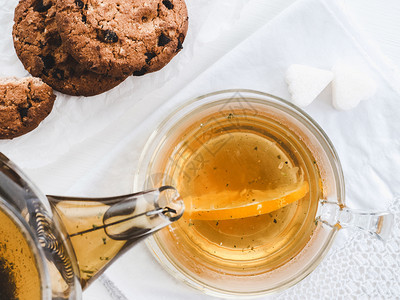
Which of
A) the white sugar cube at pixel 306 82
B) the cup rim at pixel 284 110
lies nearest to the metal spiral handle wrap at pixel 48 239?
the cup rim at pixel 284 110

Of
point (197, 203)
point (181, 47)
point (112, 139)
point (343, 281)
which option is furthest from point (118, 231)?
point (343, 281)

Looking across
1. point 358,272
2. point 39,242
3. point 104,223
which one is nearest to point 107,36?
point 104,223

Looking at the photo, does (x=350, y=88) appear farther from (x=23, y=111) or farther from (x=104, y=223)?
(x=23, y=111)

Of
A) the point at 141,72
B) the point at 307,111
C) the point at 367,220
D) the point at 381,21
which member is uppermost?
the point at 141,72

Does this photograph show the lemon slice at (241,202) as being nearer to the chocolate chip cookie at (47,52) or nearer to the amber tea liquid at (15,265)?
the chocolate chip cookie at (47,52)

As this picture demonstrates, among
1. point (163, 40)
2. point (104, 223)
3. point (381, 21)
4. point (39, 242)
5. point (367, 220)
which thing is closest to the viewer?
point (39, 242)

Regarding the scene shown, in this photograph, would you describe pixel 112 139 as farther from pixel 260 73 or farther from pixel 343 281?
pixel 343 281
